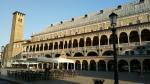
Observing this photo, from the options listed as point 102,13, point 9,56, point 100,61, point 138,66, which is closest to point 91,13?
point 102,13

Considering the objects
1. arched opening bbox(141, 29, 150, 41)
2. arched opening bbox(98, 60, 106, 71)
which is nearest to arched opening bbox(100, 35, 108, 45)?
arched opening bbox(98, 60, 106, 71)

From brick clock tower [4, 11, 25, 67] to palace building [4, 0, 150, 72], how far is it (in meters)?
9.61

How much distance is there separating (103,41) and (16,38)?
149ft

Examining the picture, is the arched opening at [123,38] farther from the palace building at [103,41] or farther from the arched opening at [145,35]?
the arched opening at [145,35]

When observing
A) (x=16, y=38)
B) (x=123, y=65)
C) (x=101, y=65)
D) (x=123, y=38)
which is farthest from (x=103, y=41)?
(x=16, y=38)

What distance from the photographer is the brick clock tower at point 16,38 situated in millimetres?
82000

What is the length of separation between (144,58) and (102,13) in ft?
78.4

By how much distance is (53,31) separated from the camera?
71.7 m

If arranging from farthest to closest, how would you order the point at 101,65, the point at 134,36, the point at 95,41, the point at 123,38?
1. the point at 95,41
2. the point at 101,65
3. the point at 123,38
4. the point at 134,36

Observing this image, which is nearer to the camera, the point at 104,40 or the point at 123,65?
the point at 123,65

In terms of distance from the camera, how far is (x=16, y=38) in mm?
A: 84000

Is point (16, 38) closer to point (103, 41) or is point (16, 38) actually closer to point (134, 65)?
point (103, 41)

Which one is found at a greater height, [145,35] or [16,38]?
[16,38]

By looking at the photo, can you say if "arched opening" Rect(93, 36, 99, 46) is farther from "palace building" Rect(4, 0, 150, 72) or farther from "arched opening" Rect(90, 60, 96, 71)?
"arched opening" Rect(90, 60, 96, 71)
